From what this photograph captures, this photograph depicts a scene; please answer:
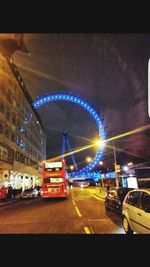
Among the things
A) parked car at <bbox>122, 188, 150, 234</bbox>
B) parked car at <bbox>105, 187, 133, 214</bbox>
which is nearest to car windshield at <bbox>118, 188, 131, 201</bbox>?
parked car at <bbox>105, 187, 133, 214</bbox>

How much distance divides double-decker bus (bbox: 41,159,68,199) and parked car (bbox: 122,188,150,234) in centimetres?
1660

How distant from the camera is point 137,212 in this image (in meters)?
7.32

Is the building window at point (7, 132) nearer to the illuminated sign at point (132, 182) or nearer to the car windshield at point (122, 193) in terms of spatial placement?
the illuminated sign at point (132, 182)

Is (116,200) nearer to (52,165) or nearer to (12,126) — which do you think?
(52,165)

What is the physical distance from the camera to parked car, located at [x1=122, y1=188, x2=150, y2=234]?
669 centimetres

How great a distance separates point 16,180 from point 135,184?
31291 mm

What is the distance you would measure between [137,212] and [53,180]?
18.3 meters

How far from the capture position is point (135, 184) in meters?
26.2

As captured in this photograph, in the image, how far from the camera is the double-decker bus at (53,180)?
→ 25000 millimetres

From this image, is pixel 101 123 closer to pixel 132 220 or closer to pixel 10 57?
pixel 10 57

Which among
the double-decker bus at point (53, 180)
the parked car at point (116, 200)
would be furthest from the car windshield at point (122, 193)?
the double-decker bus at point (53, 180)

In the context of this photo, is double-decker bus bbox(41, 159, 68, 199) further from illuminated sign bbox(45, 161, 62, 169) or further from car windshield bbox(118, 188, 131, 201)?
car windshield bbox(118, 188, 131, 201)
